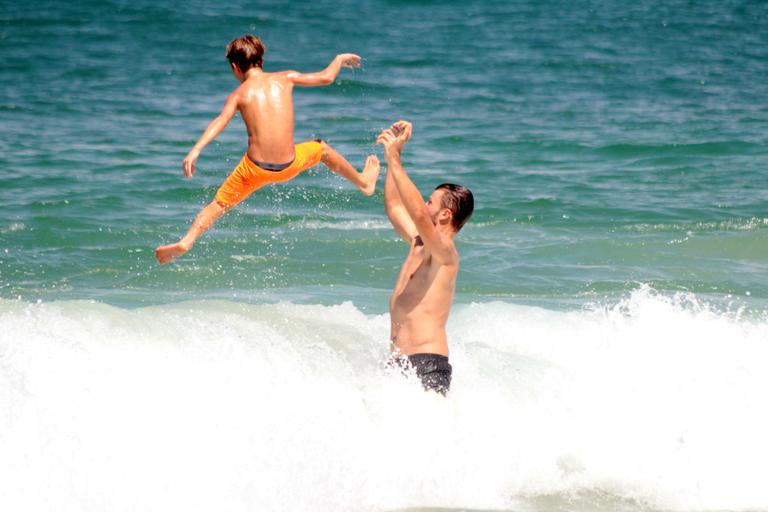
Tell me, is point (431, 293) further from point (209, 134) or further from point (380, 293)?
point (380, 293)

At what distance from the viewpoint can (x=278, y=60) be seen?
2442 centimetres

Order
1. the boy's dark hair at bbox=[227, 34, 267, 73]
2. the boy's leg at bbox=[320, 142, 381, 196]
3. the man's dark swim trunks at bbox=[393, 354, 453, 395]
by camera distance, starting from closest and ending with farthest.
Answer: the man's dark swim trunks at bbox=[393, 354, 453, 395], the boy's dark hair at bbox=[227, 34, 267, 73], the boy's leg at bbox=[320, 142, 381, 196]

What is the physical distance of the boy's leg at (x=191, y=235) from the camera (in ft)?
23.0

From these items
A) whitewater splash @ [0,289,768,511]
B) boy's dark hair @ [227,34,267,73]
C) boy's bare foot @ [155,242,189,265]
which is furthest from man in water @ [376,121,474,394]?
boy's dark hair @ [227,34,267,73]

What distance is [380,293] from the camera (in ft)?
33.0

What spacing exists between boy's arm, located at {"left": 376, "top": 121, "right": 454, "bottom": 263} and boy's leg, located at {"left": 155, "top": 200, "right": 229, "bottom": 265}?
189 centimetres

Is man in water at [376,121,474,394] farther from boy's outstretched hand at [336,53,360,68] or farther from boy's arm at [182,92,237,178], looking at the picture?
boy's outstretched hand at [336,53,360,68]

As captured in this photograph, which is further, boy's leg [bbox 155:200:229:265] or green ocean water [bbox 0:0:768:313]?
green ocean water [bbox 0:0:768:313]

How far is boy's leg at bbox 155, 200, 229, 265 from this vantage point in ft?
23.0

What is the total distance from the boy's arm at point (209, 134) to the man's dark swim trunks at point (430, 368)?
169 centimetres

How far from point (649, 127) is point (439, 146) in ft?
13.1

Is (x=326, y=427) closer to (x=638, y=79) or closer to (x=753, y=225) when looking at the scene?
(x=753, y=225)

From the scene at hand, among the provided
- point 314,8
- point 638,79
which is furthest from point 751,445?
point 314,8

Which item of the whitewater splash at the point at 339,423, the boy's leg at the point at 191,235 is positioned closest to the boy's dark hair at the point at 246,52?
the boy's leg at the point at 191,235
